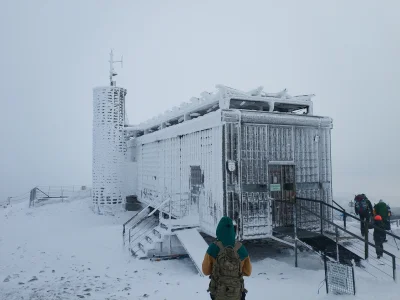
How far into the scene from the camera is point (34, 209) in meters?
20.8

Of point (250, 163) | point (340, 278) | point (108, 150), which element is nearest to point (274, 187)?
point (250, 163)

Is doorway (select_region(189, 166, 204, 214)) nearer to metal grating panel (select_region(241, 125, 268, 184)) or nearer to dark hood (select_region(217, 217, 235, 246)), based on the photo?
metal grating panel (select_region(241, 125, 268, 184))

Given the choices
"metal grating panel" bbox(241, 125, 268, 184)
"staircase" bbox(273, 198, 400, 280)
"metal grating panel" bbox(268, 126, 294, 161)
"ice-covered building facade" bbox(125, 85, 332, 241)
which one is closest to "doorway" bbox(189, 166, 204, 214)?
"ice-covered building facade" bbox(125, 85, 332, 241)

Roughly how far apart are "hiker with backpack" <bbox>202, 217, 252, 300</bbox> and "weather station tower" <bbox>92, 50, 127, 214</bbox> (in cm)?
1596

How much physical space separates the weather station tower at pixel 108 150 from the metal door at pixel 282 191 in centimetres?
1211

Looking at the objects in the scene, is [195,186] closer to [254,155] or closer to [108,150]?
[254,155]

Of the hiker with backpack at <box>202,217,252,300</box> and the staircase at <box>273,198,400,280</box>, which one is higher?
the hiker with backpack at <box>202,217,252,300</box>

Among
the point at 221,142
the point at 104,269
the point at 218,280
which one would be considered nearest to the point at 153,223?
the point at 104,269

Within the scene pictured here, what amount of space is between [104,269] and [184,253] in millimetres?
2725

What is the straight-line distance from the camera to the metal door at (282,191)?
A: 34.2 ft

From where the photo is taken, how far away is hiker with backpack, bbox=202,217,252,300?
4.54 meters

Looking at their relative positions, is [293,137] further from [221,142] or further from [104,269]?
[104,269]

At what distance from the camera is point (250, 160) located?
33.1ft

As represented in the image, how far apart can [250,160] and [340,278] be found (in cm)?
452
